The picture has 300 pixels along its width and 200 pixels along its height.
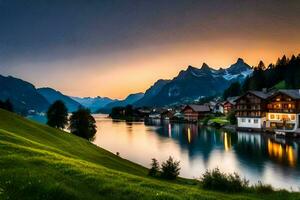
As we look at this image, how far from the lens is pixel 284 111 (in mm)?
108062

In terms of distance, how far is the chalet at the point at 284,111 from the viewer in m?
103

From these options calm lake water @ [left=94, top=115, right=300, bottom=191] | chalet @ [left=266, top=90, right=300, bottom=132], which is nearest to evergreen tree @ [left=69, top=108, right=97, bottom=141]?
calm lake water @ [left=94, top=115, right=300, bottom=191]

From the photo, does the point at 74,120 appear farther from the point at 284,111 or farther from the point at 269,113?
the point at 284,111

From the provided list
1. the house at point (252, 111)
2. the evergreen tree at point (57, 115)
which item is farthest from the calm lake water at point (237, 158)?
the house at point (252, 111)

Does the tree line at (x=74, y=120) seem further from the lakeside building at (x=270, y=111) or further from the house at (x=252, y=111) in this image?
the house at (x=252, y=111)

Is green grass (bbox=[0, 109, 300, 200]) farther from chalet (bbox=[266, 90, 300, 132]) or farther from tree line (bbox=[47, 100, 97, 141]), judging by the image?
chalet (bbox=[266, 90, 300, 132])

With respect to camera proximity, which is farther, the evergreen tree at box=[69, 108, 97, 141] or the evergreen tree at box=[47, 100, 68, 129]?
the evergreen tree at box=[47, 100, 68, 129]

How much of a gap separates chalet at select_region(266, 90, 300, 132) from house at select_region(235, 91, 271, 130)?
2188 millimetres

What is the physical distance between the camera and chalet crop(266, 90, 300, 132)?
103 meters

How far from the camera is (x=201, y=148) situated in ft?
246

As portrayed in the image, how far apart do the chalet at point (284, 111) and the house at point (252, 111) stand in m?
2.19

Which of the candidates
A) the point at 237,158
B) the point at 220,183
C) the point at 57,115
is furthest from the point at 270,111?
the point at 220,183

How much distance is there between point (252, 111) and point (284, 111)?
46.9ft

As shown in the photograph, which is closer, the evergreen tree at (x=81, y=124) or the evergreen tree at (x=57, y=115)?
the evergreen tree at (x=81, y=124)
